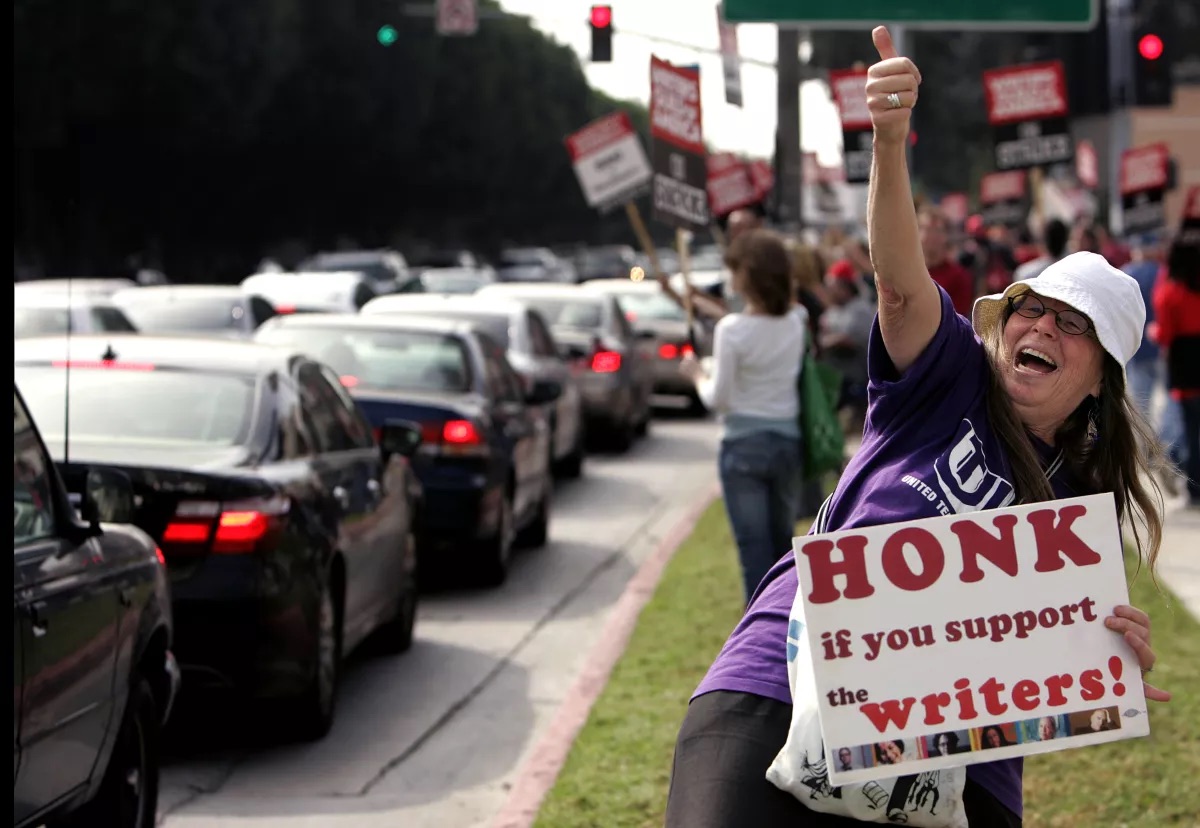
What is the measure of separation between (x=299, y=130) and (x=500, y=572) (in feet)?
170

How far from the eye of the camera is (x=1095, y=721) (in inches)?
129

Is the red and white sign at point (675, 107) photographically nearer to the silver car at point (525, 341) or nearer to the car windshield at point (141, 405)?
the silver car at point (525, 341)

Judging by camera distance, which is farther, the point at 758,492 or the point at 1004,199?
the point at 1004,199

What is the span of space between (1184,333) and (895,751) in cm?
1201

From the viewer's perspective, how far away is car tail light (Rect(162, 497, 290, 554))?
7.21m

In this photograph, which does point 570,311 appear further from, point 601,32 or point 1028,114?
point 601,32

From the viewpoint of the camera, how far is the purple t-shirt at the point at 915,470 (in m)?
3.37

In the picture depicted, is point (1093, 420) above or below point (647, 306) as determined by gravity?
above

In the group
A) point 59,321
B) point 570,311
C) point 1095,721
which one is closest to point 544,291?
point 570,311

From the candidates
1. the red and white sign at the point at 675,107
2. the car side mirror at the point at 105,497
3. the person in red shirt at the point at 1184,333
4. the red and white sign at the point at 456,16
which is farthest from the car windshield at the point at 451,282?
the car side mirror at the point at 105,497

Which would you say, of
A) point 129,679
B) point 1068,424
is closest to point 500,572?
point 129,679

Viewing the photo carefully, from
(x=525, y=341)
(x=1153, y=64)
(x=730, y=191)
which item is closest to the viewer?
(x=525, y=341)

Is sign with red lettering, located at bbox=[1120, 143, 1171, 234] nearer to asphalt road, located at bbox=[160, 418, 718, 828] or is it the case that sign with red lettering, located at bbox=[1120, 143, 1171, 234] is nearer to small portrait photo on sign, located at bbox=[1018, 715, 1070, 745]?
asphalt road, located at bbox=[160, 418, 718, 828]

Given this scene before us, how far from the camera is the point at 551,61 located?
3939 inches
